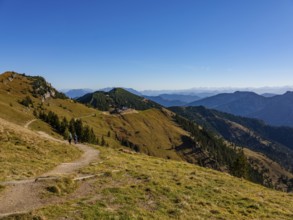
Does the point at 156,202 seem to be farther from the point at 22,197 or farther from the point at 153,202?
the point at 22,197

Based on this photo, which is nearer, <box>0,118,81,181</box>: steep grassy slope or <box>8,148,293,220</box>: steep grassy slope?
<box>8,148,293,220</box>: steep grassy slope

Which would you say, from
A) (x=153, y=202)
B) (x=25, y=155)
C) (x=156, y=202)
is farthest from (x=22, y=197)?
(x=25, y=155)

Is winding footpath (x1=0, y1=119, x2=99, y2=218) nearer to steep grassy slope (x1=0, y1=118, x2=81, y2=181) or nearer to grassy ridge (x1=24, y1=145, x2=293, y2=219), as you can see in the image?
grassy ridge (x1=24, y1=145, x2=293, y2=219)

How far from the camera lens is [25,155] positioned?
35250 millimetres

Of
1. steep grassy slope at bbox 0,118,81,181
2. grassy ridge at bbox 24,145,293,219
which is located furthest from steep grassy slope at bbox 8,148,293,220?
steep grassy slope at bbox 0,118,81,181

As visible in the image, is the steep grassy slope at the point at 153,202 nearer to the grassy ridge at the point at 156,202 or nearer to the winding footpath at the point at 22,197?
the grassy ridge at the point at 156,202

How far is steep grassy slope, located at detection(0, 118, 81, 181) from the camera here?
91.6ft

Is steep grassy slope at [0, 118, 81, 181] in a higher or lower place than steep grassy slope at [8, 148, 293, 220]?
higher

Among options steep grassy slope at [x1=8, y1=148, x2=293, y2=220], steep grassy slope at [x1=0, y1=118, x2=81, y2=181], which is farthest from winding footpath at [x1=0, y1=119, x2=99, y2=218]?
steep grassy slope at [x1=0, y1=118, x2=81, y2=181]

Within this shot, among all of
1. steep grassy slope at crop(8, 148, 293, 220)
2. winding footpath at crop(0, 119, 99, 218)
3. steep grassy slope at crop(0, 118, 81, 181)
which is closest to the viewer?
winding footpath at crop(0, 119, 99, 218)

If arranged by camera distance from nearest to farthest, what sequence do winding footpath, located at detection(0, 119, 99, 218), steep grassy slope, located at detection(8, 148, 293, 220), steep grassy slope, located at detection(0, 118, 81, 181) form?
winding footpath, located at detection(0, 119, 99, 218), steep grassy slope, located at detection(8, 148, 293, 220), steep grassy slope, located at detection(0, 118, 81, 181)

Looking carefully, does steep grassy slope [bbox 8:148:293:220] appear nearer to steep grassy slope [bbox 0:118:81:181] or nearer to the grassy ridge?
the grassy ridge

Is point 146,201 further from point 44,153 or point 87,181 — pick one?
point 44,153

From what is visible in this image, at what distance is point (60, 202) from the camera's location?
2014 cm
